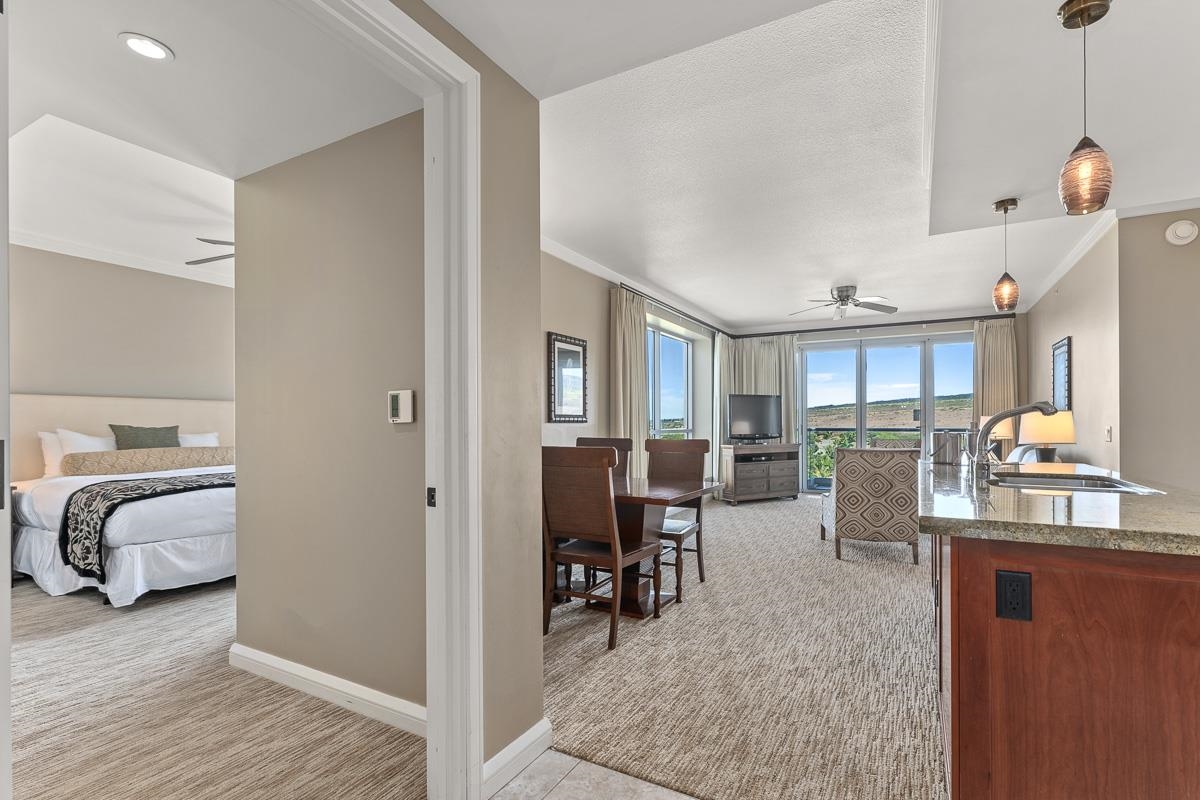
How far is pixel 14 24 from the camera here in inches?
65.8

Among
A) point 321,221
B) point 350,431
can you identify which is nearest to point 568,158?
point 321,221

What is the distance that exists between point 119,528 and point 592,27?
372cm

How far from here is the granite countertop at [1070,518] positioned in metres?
1.19

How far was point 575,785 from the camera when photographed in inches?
70.2

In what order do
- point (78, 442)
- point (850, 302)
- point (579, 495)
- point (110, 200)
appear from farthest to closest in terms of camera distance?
point (850, 302)
point (78, 442)
point (110, 200)
point (579, 495)

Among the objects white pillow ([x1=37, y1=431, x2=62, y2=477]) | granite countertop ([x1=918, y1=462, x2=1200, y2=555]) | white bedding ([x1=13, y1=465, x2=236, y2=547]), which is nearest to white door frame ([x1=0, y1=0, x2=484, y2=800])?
granite countertop ([x1=918, y1=462, x2=1200, y2=555])

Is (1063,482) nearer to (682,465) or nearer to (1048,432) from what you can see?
(682,465)

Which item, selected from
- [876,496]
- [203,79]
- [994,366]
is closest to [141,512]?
[203,79]

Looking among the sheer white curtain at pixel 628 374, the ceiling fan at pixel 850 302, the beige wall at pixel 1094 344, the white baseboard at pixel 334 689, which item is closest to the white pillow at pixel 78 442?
the white baseboard at pixel 334 689

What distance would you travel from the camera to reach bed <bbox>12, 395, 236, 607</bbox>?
339cm

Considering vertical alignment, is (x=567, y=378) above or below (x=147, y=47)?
below

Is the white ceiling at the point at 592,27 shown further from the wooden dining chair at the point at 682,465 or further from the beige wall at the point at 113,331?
the beige wall at the point at 113,331

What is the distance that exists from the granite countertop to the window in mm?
4869

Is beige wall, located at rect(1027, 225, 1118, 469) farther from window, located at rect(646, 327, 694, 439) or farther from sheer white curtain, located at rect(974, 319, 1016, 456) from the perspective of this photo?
window, located at rect(646, 327, 694, 439)
